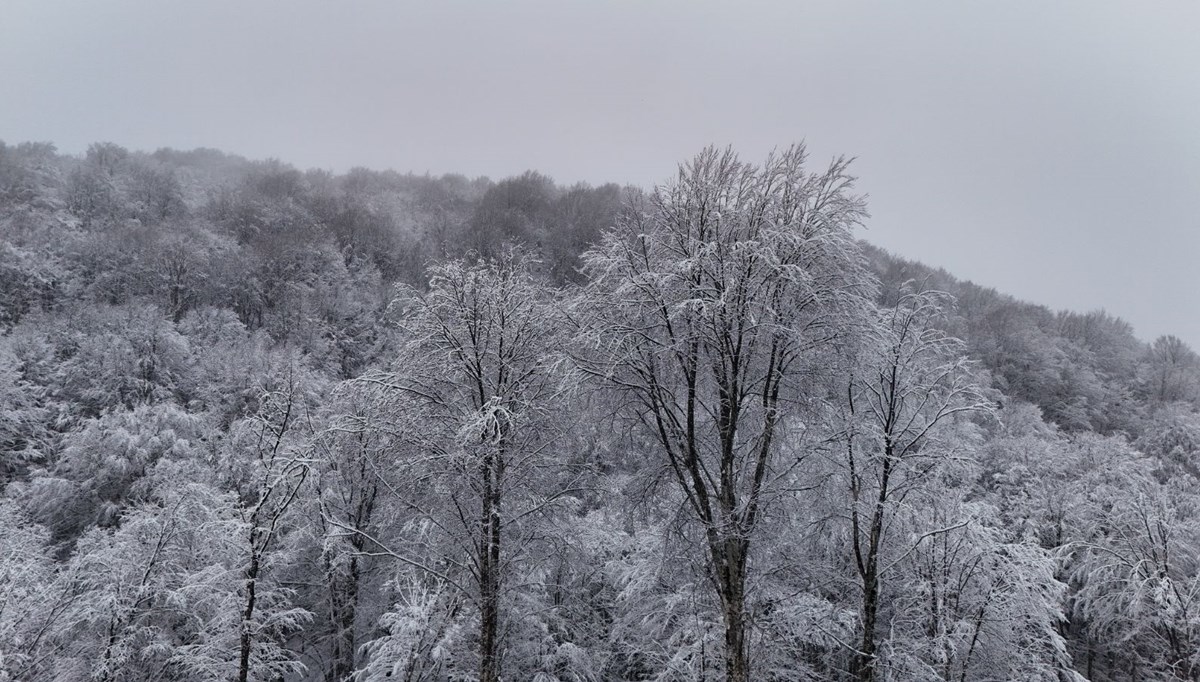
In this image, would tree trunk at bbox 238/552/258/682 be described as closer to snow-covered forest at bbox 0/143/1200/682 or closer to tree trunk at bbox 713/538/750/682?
snow-covered forest at bbox 0/143/1200/682

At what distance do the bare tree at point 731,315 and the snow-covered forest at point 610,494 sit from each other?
0.05 metres

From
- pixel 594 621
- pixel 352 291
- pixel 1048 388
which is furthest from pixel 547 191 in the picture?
pixel 594 621

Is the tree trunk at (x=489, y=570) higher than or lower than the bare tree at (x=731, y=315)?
lower

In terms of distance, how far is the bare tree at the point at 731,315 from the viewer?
719cm

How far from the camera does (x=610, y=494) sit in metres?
9.25

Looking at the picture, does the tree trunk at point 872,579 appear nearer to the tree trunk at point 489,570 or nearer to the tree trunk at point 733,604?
the tree trunk at point 733,604

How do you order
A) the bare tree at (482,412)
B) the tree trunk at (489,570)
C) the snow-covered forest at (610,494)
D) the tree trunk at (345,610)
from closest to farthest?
1. the snow-covered forest at (610,494)
2. the tree trunk at (489,570)
3. the bare tree at (482,412)
4. the tree trunk at (345,610)

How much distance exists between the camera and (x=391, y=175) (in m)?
69.0

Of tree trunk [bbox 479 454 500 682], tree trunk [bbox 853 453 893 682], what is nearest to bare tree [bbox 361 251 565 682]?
tree trunk [bbox 479 454 500 682]

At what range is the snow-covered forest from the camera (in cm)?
772

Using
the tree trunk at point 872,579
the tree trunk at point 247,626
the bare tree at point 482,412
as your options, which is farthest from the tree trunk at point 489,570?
the tree trunk at point 872,579

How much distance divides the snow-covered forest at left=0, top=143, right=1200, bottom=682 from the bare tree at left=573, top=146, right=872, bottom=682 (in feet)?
0.16

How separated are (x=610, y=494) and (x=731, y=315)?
3.79 m

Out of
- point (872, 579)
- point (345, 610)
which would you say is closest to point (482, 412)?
point (872, 579)
